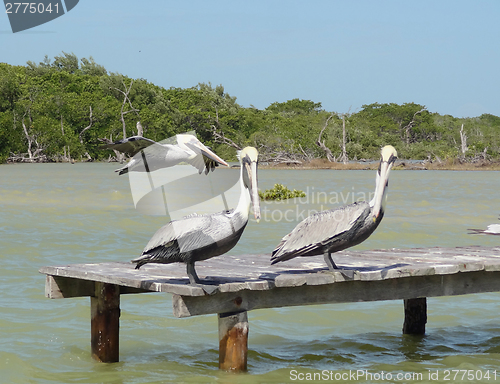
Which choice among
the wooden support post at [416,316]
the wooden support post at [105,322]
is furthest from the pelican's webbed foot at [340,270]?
the wooden support post at [416,316]

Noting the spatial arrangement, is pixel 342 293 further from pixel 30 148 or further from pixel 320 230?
pixel 30 148

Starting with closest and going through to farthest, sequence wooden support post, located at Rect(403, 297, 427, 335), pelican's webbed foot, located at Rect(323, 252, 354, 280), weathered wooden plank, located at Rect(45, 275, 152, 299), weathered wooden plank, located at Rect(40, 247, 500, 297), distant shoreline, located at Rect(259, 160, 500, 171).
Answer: weathered wooden plank, located at Rect(40, 247, 500, 297)
pelican's webbed foot, located at Rect(323, 252, 354, 280)
weathered wooden plank, located at Rect(45, 275, 152, 299)
wooden support post, located at Rect(403, 297, 427, 335)
distant shoreline, located at Rect(259, 160, 500, 171)

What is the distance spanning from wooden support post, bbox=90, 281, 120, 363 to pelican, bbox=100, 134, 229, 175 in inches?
37.4

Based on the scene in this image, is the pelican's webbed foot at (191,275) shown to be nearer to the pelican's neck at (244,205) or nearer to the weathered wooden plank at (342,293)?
the weathered wooden plank at (342,293)

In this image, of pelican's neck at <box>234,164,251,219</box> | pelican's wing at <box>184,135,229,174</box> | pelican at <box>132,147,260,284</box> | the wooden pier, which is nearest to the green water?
the wooden pier

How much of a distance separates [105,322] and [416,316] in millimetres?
2847

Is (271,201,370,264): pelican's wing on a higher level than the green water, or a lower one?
higher

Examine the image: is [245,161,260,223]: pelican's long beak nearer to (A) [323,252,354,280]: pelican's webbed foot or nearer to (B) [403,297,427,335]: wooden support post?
A: (A) [323,252,354,280]: pelican's webbed foot

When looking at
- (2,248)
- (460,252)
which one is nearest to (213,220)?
(460,252)

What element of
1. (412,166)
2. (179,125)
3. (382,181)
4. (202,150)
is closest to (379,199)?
(382,181)

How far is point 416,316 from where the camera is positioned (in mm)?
6344

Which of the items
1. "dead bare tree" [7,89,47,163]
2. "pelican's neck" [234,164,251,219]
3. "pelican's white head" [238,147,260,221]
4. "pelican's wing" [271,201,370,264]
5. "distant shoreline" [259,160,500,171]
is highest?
"dead bare tree" [7,89,47,163]

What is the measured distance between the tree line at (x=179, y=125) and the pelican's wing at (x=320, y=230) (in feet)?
127

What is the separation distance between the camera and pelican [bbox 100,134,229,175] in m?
4.58
